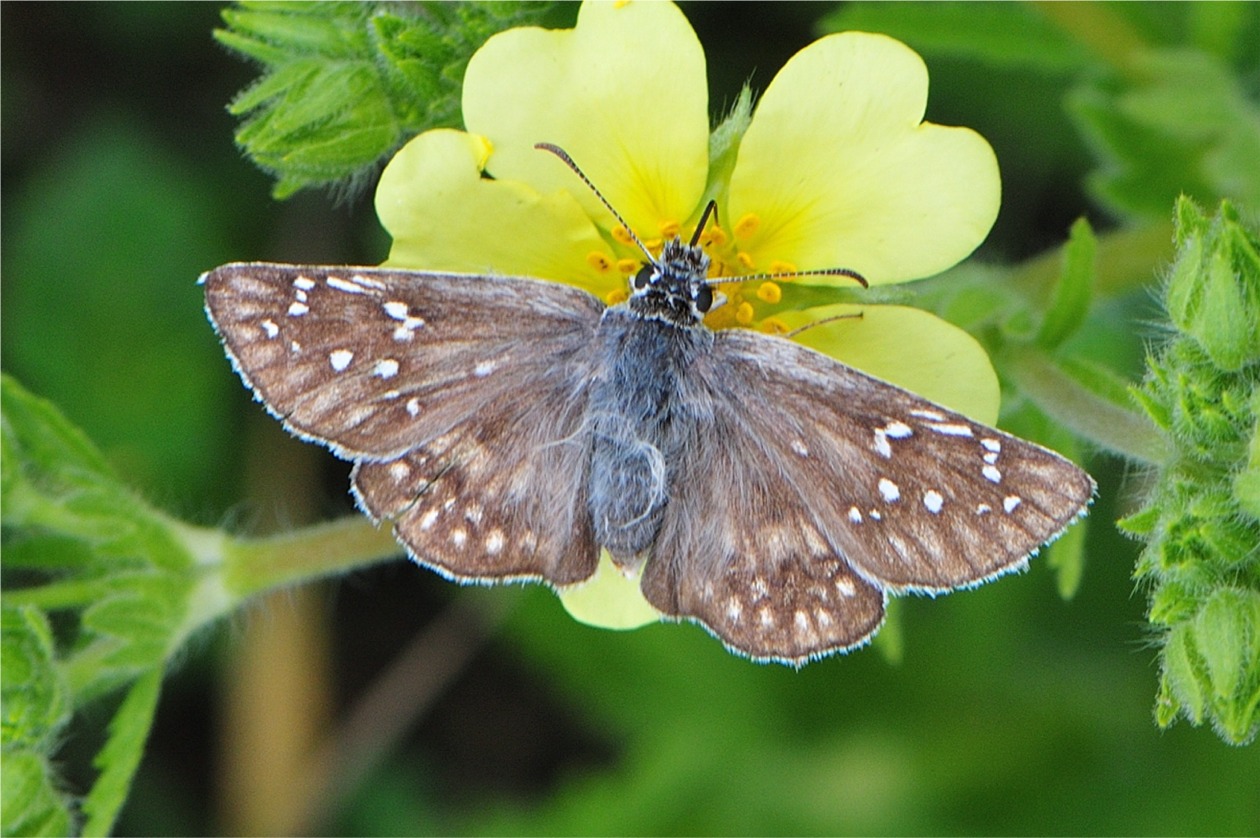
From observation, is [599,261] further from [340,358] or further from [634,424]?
[340,358]

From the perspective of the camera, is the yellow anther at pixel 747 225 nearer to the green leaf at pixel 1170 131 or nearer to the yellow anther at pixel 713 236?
the yellow anther at pixel 713 236

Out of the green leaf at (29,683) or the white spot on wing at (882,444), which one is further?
the green leaf at (29,683)

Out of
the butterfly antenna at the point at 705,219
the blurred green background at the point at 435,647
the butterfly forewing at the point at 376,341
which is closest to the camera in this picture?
the butterfly forewing at the point at 376,341

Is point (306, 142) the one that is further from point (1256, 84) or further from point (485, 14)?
point (1256, 84)

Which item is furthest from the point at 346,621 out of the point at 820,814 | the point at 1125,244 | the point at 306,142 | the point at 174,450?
the point at 1125,244

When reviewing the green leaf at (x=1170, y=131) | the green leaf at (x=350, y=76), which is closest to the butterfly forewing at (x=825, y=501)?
the green leaf at (x=350, y=76)

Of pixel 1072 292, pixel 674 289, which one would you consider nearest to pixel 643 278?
pixel 674 289
